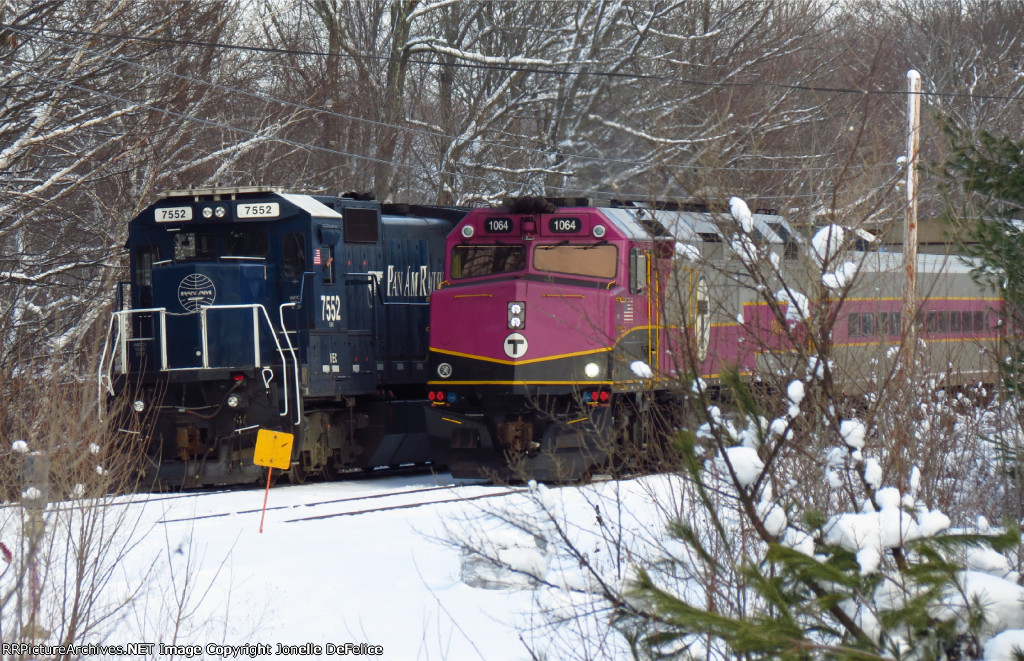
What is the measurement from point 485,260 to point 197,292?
3.59 meters

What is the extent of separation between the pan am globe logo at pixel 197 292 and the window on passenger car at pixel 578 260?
4046 mm

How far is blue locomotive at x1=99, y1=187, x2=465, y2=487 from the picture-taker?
13250 mm

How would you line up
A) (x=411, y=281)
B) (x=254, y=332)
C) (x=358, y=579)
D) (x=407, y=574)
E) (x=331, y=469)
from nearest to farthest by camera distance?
1. (x=358, y=579)
2. (x=407, y=574)
3. (x=254, y=332)
4. (x=331, y=469)
5. (x=411, y=281)

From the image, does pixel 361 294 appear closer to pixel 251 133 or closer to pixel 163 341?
pixel 163 341

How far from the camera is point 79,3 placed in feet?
48.9

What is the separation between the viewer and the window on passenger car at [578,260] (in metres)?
12.8

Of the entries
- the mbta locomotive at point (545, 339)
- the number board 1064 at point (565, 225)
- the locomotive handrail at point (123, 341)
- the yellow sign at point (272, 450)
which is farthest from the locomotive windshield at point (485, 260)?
the yellow sign at point (272, 450)

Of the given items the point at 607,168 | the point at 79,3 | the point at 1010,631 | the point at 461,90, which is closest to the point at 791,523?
the point at 1010,631

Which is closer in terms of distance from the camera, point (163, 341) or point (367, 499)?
point (367, 499)

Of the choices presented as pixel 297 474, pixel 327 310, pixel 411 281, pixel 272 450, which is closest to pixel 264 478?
pixel 297 474

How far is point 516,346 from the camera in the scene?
1283 cm

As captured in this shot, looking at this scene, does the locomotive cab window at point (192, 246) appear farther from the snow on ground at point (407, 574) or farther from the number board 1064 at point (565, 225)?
the number board 1064 at point (565, 225)

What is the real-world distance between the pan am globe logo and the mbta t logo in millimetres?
3727

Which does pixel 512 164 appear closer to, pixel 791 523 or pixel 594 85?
pixel 594 85
